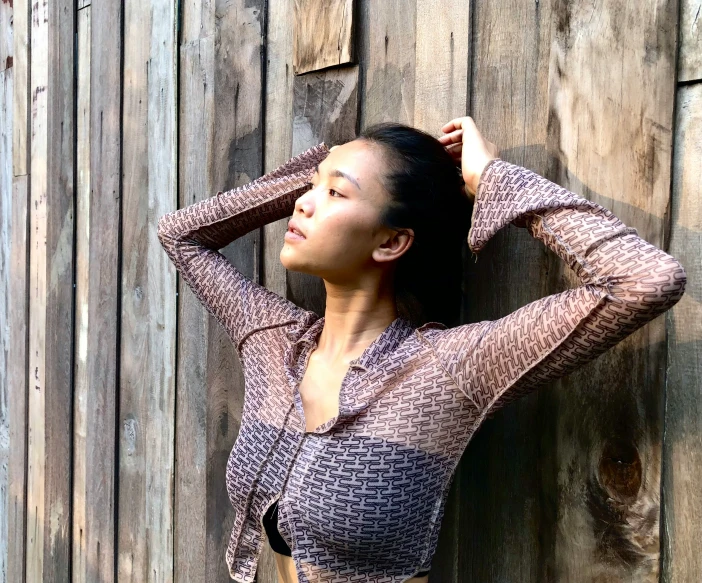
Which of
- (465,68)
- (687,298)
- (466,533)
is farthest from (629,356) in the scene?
(465,68)

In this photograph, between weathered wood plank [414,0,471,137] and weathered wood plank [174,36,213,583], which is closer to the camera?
weathered wood plank [414,0,471,137]

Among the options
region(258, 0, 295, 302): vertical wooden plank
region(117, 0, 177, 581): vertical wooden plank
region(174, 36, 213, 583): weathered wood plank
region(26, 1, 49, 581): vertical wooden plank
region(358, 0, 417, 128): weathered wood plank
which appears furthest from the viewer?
region(26, 1, 49, 581): vertical wooden plank

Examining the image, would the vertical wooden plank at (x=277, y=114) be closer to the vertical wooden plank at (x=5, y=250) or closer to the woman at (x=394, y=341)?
the woman at (x=394, y=341)

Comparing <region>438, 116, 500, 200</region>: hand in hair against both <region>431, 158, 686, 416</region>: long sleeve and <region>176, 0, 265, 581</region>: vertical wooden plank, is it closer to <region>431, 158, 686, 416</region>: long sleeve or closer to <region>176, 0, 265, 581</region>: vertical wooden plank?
<region>431, 158, 686, 416</region>: long sleeve

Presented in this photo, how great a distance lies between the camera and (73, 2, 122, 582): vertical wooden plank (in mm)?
2404

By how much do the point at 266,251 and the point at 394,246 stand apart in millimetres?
610

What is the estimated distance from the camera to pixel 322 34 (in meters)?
1.78

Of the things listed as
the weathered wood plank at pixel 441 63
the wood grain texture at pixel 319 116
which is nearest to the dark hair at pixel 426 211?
the weathered wood plank at pixel 441 63

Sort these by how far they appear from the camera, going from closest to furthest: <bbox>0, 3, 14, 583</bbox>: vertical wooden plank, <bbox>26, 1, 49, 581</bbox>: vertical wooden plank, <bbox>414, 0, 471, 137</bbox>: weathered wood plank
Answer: <bbox>414, 0, 471, 137</bbox>: weathered wood plank < <bbox>26, 1, 49, 581</bbox>: vertical wooden plank < <bbox>0, 3, 14, 583</bbox>: vertical wooden plank

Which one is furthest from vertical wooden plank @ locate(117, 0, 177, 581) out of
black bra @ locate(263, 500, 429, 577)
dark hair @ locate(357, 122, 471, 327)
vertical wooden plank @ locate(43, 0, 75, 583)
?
dark hair @ locate(357, 122, 471, 327)

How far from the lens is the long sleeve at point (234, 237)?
1.68 m

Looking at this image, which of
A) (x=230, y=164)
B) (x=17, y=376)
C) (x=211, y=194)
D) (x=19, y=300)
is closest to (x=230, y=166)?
(x=230, y=164)

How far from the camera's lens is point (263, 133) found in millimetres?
1959

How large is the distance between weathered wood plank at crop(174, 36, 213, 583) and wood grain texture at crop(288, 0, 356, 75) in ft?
1.16
